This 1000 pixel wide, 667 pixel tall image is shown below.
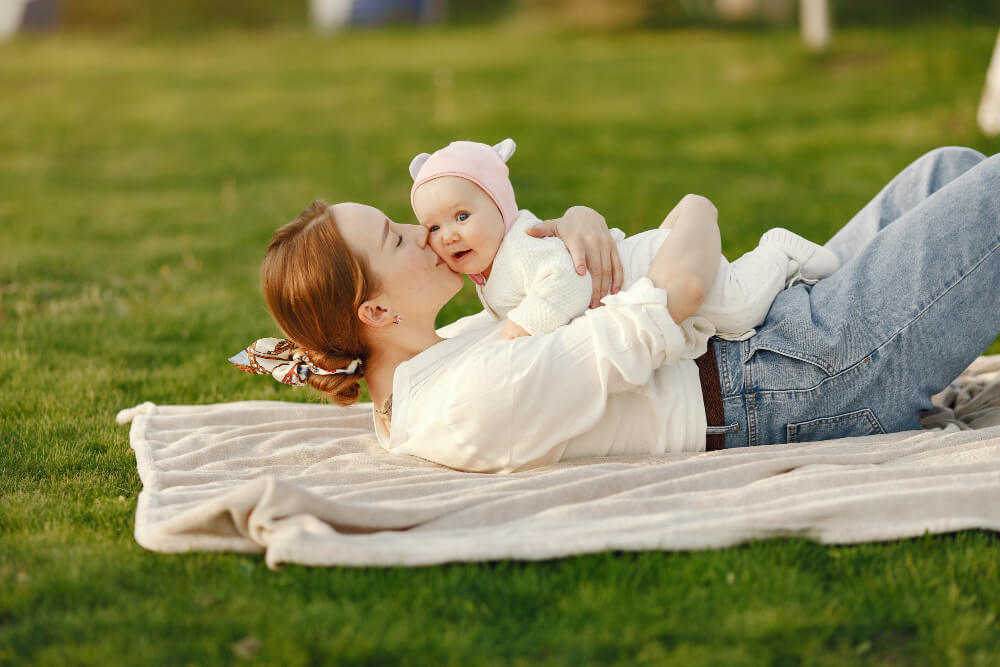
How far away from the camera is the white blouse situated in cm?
316

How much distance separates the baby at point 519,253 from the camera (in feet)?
11.2

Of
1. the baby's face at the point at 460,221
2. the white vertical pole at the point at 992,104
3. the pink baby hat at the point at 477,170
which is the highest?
the white vertical pole at the point at 992,104

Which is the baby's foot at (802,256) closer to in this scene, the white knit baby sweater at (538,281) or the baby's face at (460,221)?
the white knit baby sweater at (538,281)

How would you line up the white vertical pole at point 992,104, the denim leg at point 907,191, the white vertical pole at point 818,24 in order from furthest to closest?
Answer: 1. the white vertical pole at point 818,24
2. the white vertical pole at point 992,104
3. the denim leg at point 907,191

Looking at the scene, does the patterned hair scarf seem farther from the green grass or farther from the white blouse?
the green grass

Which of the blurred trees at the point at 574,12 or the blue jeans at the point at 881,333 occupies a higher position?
the blurred trees at the point at 574,12

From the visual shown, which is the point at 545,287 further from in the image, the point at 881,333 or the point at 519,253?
the point at 881,333

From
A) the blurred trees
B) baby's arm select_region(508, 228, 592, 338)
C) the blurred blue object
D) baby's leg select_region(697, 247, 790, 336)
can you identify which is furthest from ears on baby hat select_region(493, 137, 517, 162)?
the blurred blue object

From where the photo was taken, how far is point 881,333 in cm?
334

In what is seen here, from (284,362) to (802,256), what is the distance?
1859mm

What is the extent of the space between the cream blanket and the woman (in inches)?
4.4

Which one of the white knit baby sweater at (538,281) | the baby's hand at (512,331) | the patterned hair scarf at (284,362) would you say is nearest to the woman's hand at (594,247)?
the white knit baby sweater at (538,281)

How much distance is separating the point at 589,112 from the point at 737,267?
8.34 meters

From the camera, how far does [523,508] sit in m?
3.20
